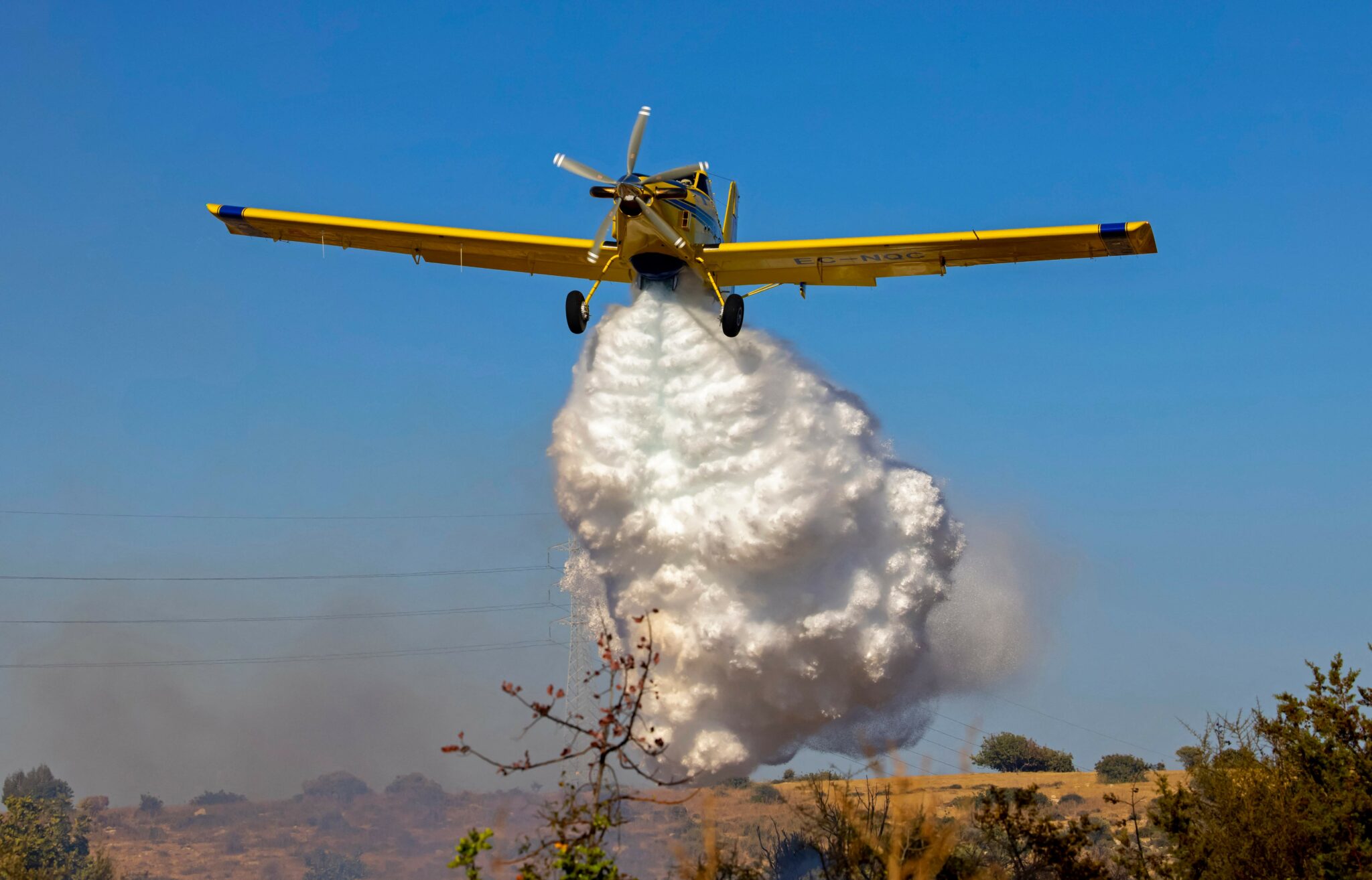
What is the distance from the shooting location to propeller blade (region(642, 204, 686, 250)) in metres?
27.5

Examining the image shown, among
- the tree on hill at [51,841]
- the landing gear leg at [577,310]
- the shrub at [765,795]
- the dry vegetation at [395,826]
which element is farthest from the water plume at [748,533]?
the shrub at [765,795]

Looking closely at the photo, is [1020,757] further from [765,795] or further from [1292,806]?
[1292,806]

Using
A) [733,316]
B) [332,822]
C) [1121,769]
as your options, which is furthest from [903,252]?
[332,822]

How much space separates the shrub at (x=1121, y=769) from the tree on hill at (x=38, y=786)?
62.9 meters

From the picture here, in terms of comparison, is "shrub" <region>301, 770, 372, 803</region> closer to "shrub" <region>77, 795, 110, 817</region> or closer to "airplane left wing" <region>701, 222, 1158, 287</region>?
"shrub" <region>77, 795, 110, 817</region>

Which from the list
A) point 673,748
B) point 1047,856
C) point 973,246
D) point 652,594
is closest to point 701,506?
point 652,594

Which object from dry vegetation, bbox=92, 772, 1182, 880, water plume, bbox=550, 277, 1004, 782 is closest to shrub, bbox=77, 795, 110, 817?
dry vegetation, bbox=92, 772, 1182, 880

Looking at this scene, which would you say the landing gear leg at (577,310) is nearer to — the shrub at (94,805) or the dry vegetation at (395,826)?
the dry vegetation at (395,826)

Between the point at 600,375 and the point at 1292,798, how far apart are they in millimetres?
16896

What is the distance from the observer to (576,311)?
30469mm

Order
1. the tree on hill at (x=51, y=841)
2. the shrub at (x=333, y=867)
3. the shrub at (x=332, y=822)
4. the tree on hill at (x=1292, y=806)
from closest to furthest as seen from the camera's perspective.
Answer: the tree on hill at (x=1292, y=806)
the tree on hill at (x=51, y=841)
the shrub at (x=333, y=867)
the shrub at (x=332, y=822)

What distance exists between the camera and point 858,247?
2856cm

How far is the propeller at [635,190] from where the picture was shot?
2712 cm

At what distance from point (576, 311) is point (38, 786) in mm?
69758
